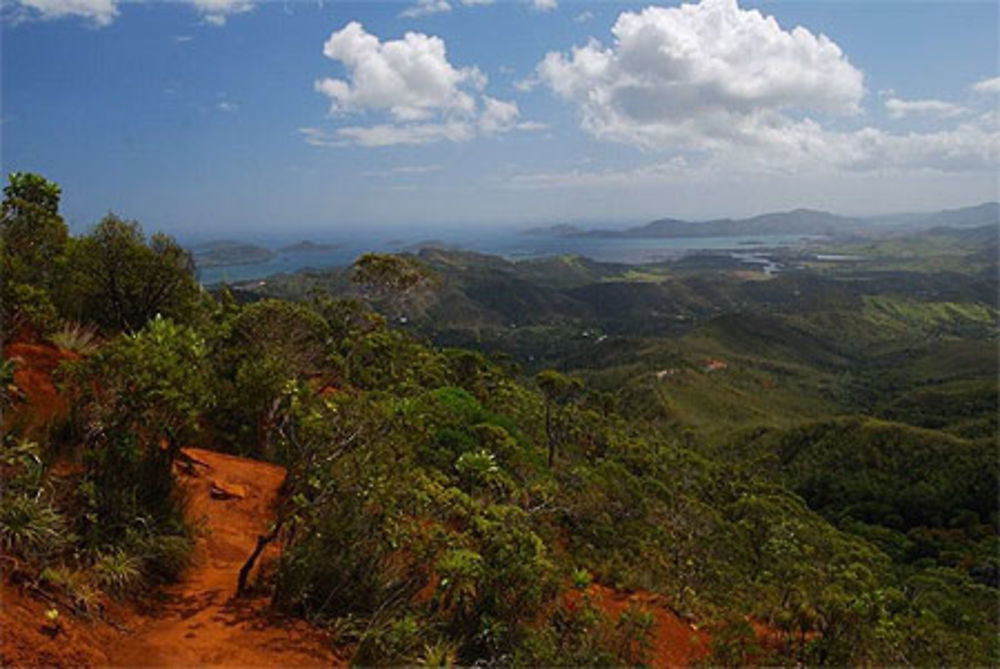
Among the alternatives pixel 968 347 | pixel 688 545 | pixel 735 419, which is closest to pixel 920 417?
pixel 735 419

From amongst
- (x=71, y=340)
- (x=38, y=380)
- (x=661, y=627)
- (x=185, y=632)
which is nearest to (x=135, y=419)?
(x=185, y=632)

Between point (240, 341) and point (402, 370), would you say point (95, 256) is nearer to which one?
point (240, 341)

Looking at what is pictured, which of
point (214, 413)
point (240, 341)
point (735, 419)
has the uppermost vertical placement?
point (240, 341)

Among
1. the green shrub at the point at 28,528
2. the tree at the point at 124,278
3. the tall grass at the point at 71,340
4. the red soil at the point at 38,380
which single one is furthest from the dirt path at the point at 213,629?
the tree at the point at 124,278

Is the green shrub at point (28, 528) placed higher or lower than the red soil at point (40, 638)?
higher

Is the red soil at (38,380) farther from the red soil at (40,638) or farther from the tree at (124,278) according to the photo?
the tree at (124,278)

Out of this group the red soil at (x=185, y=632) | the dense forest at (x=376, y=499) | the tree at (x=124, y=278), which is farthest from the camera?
the tree at (x=124, y=278)
